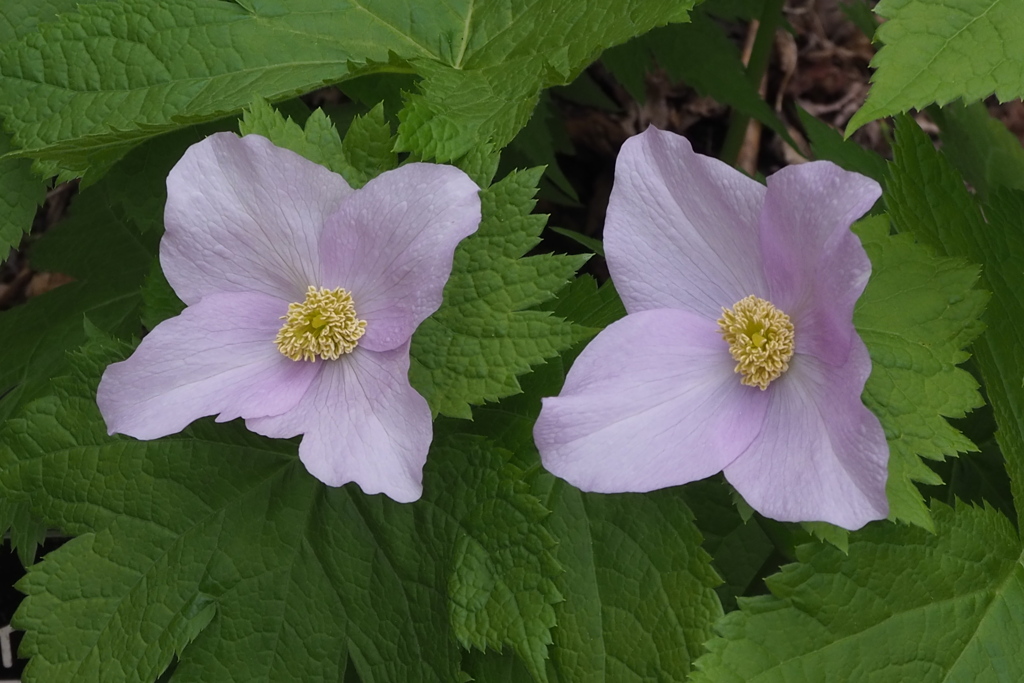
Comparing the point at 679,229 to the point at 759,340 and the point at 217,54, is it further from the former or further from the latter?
the point at 217,54

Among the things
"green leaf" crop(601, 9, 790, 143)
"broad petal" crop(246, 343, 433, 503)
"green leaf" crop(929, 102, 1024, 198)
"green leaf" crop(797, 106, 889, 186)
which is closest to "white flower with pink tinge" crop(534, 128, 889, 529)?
"broad petal" crop(246, 343, 433, 503)

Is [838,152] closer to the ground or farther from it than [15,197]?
farther from it

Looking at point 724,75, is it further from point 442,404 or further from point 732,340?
point 442,404

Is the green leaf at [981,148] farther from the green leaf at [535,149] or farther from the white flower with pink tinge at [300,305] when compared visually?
the white flower with pink tinge at [300,305]

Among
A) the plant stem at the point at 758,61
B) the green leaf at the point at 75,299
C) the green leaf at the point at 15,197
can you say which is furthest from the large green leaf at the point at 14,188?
the plant stem at the point at 758,61

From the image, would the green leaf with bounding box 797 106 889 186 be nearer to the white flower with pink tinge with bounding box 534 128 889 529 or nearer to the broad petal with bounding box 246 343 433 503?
the white flower with pink tinge with bounding box 534 128 889 529

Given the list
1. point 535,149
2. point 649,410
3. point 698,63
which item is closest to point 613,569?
point 649,410
